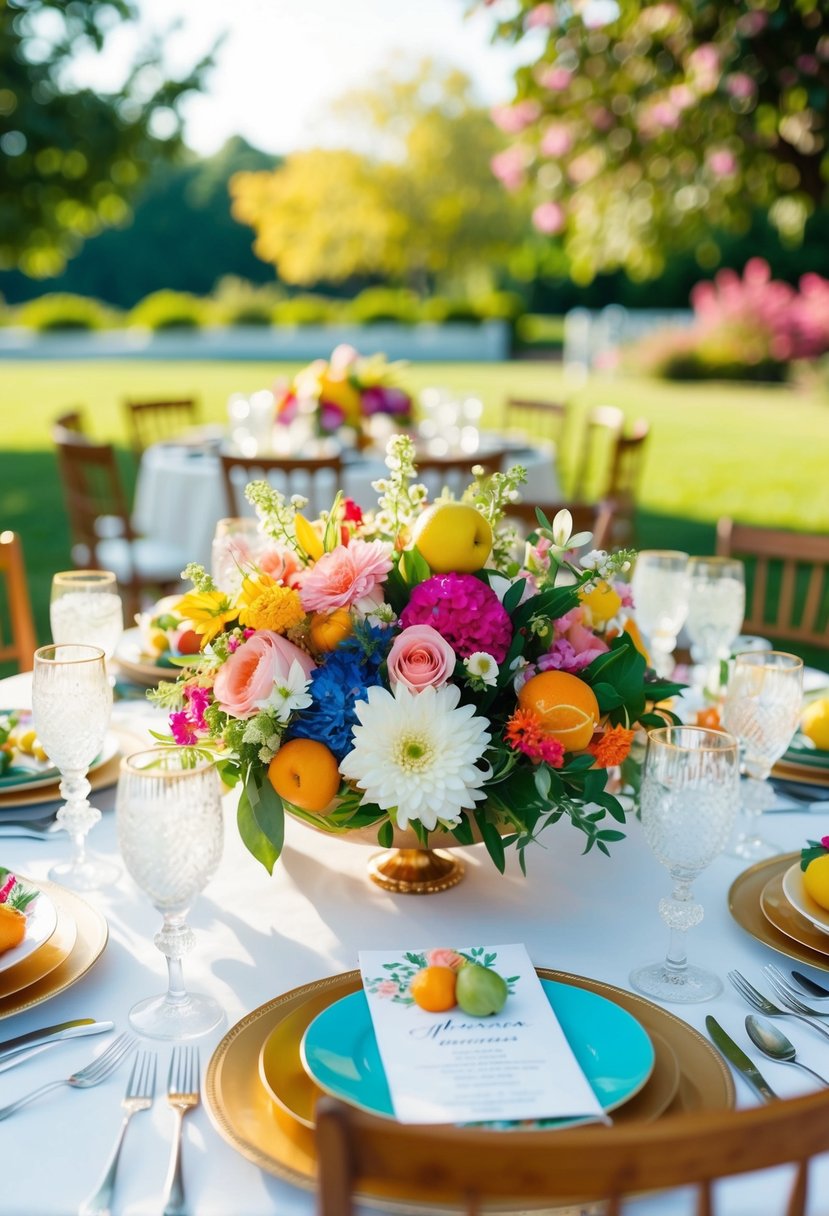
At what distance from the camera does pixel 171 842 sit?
109 centimetres

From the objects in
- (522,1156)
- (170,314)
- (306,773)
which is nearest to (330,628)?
(306,773)

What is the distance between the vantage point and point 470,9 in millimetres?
4566

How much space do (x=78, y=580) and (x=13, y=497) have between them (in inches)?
318

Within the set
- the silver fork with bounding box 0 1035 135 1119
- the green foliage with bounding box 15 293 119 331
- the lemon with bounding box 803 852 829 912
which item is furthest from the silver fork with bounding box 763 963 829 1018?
the green foliage with bounding box 15 293 119 331

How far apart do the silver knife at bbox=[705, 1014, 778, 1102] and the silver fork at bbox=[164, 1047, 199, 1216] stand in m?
0.51

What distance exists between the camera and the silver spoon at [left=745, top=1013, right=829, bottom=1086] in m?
1.12

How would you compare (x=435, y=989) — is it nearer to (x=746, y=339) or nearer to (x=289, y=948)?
(x=289, y=948)

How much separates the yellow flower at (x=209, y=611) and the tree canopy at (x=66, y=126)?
7777 millimetres

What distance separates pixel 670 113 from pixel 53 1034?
4599 millimetres

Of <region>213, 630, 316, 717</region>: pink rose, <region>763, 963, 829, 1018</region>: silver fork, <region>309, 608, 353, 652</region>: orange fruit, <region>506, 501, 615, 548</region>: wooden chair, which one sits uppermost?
<region>309, 608, 353, 652</region>: orange fruit

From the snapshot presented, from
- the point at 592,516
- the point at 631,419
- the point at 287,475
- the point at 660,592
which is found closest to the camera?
the point at 660,592

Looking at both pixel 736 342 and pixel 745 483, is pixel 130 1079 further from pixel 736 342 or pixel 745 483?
pixel 736 342

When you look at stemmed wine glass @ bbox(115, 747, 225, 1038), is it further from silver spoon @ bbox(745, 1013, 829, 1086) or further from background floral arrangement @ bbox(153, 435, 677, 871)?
silver spoon @ bbox(745, 1013, 829, 1086)

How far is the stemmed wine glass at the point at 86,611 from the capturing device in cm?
188
